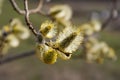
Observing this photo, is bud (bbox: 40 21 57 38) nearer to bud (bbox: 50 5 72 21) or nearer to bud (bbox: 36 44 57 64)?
bud (bbox: 36 44 57 64)

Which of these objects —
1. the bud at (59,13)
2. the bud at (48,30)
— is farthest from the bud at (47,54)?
the bud at (59,13)

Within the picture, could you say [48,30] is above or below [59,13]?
below

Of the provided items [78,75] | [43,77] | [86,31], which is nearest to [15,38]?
[86,31]

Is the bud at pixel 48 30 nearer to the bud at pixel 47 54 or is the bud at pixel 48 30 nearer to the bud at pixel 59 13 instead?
the bud at pixel 47 54

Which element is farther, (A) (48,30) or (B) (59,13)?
(B) (59,13)

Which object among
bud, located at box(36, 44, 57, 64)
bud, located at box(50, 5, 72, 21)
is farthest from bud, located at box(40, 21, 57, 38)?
bud, located at box(50, 5, 72, 21)

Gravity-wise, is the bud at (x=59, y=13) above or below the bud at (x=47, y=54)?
above

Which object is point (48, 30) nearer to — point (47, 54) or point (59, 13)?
point (47, 54)

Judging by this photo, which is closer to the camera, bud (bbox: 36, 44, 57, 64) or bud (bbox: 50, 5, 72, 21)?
bud (bbox: 36, 44, 57, 64)

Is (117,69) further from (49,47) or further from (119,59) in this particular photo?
(49,47)

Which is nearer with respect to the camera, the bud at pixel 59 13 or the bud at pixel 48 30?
the bud at pixel 48 30

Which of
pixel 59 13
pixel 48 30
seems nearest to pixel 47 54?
pixel 48 30
